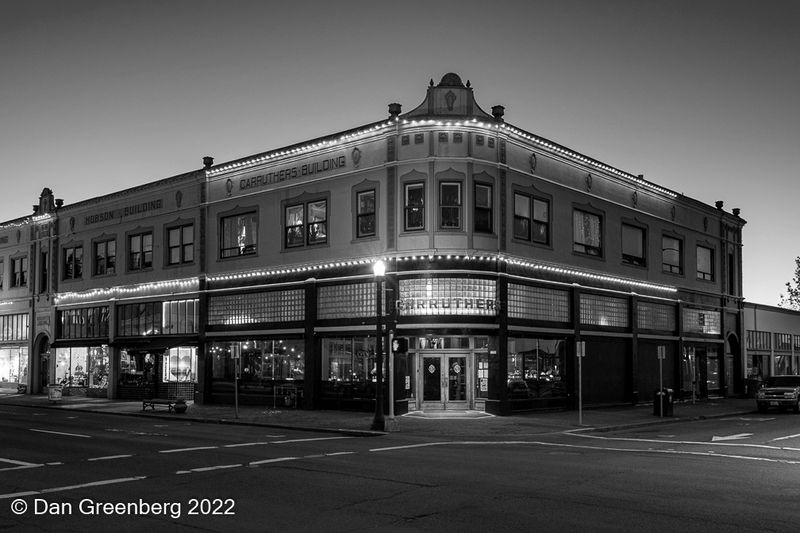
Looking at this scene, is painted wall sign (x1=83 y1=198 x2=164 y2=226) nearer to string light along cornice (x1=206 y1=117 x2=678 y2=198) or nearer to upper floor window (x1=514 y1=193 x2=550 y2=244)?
string light along cornice (x1=206 y1=117 x2=678 y2=198)

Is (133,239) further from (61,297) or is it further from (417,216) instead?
(417,216)

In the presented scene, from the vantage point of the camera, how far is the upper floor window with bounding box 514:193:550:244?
3194cm

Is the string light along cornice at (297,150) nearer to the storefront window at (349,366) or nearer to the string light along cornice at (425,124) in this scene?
the string light along cornice at (425,124)

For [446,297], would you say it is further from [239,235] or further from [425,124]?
[239,235]

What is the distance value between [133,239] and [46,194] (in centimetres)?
972

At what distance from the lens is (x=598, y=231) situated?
121 ft

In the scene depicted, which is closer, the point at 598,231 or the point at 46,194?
the point at 598,231

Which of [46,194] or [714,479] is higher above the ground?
[46,194]

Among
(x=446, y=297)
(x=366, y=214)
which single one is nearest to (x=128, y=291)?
(x=366, y=214)

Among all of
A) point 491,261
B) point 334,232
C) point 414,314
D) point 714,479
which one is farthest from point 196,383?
point 714,479

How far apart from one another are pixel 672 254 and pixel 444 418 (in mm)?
20642

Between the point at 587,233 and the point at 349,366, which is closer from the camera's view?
the point at 349,366

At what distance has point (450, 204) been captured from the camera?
98.5ft

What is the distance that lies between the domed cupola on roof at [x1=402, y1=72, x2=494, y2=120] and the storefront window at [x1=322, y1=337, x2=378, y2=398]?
9.09 m
